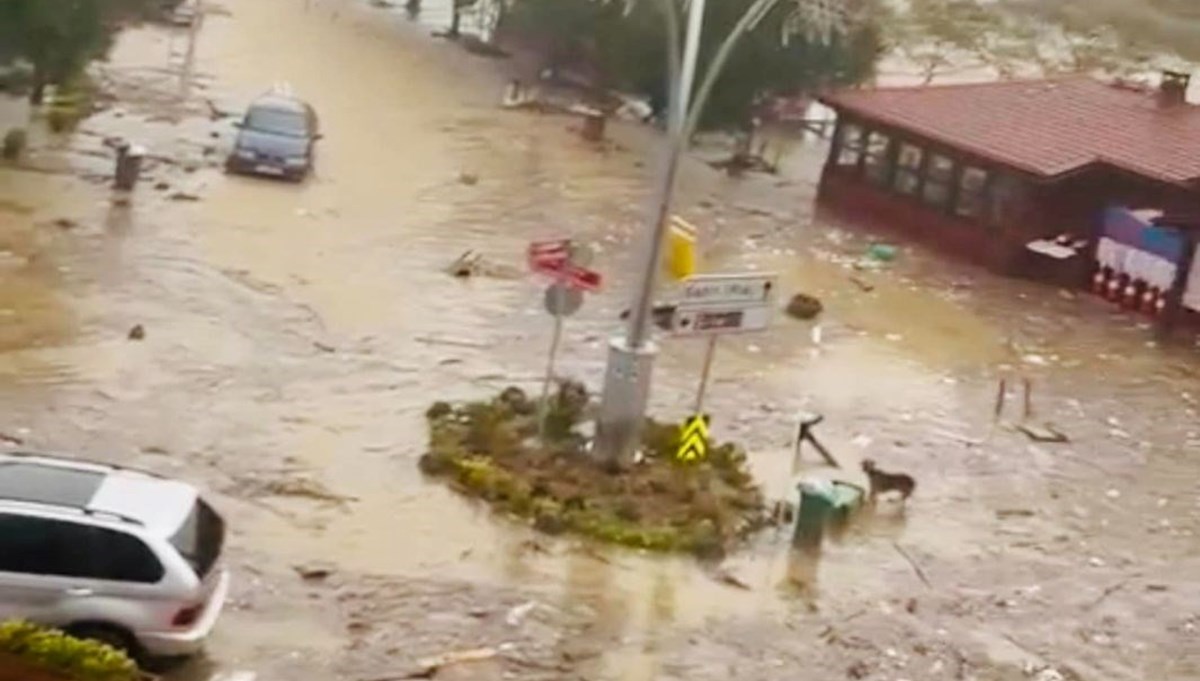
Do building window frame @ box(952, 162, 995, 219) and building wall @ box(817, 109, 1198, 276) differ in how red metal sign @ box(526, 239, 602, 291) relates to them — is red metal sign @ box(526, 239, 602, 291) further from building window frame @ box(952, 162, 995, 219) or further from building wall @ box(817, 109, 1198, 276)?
building window frame @ box(952, 162, 995, 219)

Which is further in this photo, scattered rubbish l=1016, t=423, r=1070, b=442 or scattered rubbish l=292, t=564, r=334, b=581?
scattered rubbish l=1016, t=423, r=1070, b=442

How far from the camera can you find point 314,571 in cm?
1856

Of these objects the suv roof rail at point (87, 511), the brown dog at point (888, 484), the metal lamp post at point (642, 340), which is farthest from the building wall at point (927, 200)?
the suv roof rail at point (87, 511)

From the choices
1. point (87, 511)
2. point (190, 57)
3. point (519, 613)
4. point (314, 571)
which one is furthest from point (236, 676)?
point (190, 57)

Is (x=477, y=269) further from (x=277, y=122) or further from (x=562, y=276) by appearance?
(x=562, y=276)

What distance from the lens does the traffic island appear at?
67.7ft

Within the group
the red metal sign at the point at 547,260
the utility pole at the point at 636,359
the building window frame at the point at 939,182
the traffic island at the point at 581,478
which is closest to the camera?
the traffic island at the point at 581,478

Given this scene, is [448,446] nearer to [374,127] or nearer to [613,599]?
[613,599]

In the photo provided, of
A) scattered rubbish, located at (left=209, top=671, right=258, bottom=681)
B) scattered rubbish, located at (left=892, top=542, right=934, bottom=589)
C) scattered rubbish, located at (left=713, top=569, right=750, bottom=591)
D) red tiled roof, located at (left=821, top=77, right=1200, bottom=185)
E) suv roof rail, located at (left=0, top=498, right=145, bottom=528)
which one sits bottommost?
scattered rubbish, located at (left=892, top=542, right=934, bottom=589)

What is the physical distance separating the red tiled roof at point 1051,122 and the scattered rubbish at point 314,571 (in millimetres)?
21408

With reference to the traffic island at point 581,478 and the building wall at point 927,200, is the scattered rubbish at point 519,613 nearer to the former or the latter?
the traffic island at point 581,478

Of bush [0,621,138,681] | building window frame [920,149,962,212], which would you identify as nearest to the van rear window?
bush [0,621,138,681]

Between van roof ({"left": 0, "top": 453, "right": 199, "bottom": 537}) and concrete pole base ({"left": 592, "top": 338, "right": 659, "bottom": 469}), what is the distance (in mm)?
7173

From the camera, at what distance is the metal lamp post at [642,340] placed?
847 inches
